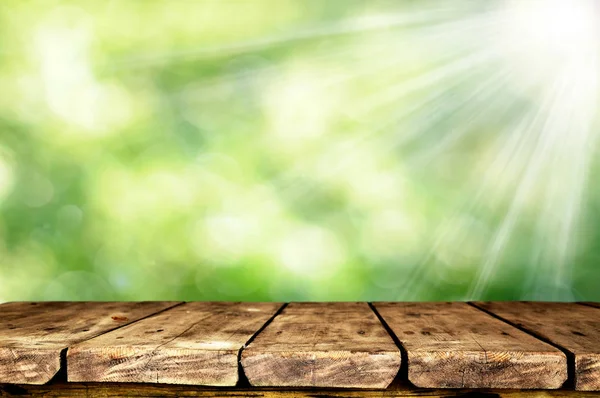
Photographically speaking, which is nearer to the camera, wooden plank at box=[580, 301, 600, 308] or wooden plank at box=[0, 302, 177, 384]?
wooden plank at box=[0, 302, 177, 384]

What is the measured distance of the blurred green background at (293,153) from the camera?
152cm

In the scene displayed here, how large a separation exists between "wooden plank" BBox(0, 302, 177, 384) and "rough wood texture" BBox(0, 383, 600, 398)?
8 centimetres

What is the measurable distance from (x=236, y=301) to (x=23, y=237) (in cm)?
67

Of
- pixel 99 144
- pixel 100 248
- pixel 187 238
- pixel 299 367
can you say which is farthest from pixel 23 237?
pixel 299 367

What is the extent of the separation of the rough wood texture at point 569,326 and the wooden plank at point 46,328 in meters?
0.83

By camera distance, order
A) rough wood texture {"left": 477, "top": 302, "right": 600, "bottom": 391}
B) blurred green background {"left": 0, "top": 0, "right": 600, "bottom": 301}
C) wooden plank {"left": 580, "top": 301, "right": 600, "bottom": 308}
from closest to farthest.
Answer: rough wood texture {"left": 477, "top": 302, "right": 600, "bottom": 391} < wooden plank {"left": 580, "top": 301, "right": 600, "bottom": 308} < blurred green background {"left": 0, "top": 0, "right": 600, "bottom": 301}

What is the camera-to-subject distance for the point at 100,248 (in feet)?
5.12

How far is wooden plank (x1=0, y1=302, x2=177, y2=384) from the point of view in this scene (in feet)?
2.82

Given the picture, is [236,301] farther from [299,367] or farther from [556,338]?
[556,338]

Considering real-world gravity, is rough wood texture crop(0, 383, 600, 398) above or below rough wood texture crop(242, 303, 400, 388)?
below

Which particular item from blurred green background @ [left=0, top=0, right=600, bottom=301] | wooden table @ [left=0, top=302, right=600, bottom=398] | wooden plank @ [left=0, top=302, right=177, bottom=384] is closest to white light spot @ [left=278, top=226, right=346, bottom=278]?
blurred green background @ [left=0, top=0, right=600, bottom=301]

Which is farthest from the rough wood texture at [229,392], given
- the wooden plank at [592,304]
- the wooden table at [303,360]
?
the wooden plank at [592,304]

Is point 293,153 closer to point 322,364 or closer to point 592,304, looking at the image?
point 322,364

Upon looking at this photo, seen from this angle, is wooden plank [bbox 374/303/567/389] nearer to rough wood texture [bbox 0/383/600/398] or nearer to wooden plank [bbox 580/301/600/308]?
rough wood texture [bbox 0/383/600/398]
